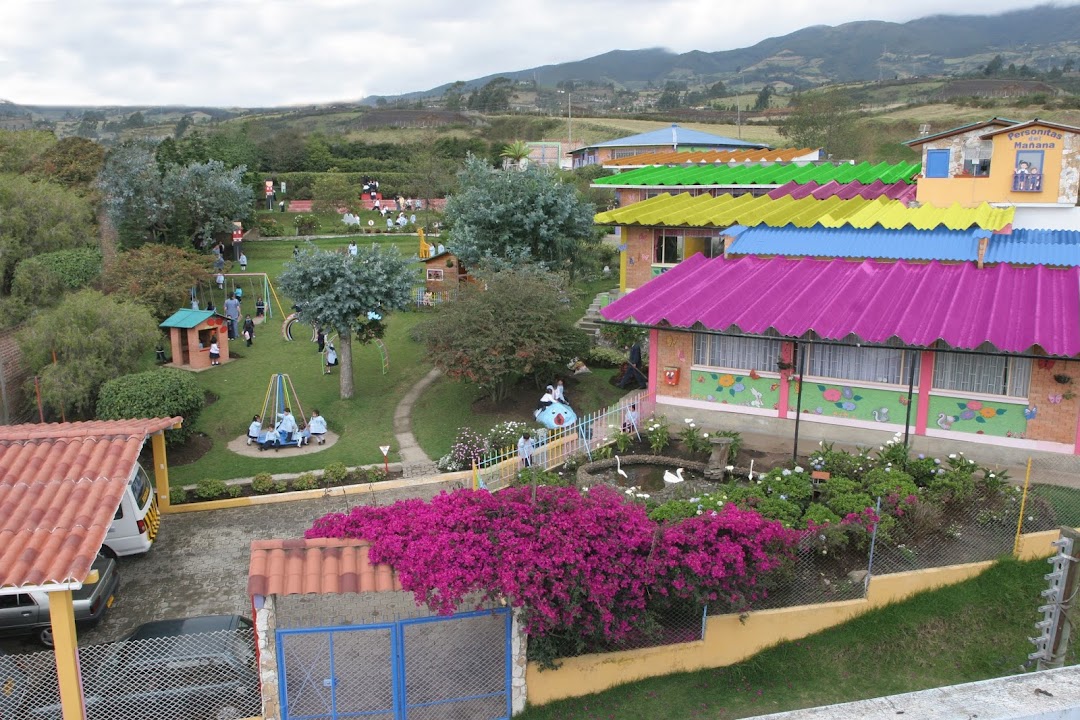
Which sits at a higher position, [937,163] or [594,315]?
[937,163]

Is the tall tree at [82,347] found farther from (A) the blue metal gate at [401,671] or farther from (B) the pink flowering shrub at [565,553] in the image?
(B) the pink flowering shrub at [565,553]

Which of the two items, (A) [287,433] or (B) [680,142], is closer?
(A) [287,433]

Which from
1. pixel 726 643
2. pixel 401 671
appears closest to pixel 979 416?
pixel 726 643

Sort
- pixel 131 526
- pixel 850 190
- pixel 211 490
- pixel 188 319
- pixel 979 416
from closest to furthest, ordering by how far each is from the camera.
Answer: pixel 131 526
pixel 979 416
pixel 211 490
pixel 850 190
pixel 188 319

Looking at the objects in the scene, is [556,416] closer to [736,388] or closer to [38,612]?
[736,388]

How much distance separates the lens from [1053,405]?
644 inches

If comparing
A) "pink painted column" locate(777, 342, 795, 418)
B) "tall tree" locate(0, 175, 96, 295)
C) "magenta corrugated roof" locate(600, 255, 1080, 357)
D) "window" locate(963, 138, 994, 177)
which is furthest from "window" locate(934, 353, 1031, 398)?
"tall tree" locate(0, 175, 96, 295)

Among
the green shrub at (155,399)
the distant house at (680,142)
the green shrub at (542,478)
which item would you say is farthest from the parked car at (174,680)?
the distant house at (680,142)

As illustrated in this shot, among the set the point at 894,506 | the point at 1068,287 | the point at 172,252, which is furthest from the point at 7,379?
the point at 1068,287

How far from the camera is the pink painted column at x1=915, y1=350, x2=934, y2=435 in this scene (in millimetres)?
17281

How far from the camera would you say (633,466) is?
58.2 ft

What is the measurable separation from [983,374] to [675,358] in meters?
6.13

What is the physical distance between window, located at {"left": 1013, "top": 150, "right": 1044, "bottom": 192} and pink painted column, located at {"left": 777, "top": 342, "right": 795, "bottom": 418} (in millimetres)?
7654

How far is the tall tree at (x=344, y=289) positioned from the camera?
24.3m
